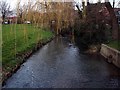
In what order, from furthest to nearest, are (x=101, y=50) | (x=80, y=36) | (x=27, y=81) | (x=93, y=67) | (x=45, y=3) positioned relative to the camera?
1. (x=80, y=36)
2. (x=101, y=50)
3. (x=93, y=67)
4. (x=45, y=3)
5. (x=27, y=81)

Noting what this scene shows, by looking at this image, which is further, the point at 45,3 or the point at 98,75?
the point at 45,3

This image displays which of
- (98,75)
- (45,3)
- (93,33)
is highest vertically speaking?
(45,3)

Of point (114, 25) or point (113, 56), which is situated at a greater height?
point (114, 25)

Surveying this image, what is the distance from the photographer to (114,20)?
19.3 m

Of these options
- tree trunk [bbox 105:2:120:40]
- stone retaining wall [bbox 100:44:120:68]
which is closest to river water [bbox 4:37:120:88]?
stone retaining wall [bbox 100:44:120:68]

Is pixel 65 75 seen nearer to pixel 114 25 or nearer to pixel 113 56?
pixel 113 56

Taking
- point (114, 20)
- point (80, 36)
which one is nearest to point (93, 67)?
point (114, 20)

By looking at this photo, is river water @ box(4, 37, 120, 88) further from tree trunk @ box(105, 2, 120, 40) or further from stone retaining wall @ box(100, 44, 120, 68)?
tree trunk @ box(105, 2, 120, 40)

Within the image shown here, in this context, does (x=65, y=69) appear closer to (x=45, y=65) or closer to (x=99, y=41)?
(x=45, y=65)

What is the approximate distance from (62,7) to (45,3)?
467 centimetres

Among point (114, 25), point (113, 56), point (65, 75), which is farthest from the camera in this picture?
point (114, 25)

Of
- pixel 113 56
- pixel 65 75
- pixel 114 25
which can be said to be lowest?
pixel 65 75

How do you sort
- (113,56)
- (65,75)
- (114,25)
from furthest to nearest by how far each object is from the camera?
(114,25) → (113,56) → (65,75)

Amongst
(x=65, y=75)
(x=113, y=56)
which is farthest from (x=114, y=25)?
(x=65, y=75)
